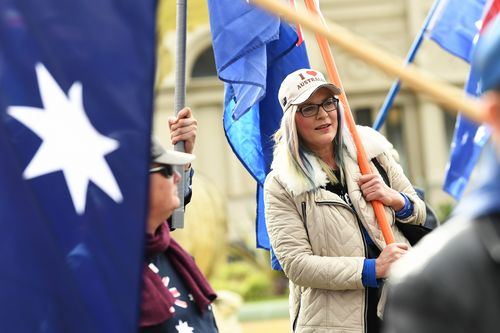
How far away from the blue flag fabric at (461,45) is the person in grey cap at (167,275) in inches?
128

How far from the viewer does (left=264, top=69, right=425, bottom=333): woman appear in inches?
188

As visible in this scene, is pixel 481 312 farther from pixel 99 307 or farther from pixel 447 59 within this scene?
pixel 447 59

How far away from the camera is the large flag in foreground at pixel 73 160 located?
3111mm

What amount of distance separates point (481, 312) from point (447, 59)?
25590 millimetres

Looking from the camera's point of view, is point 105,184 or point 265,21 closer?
point 105,184

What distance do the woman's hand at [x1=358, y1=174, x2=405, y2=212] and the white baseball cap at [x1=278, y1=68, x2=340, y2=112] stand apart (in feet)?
1.23

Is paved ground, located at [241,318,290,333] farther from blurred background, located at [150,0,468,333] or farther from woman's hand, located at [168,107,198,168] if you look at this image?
blurred background, located at [150,0,468,333]

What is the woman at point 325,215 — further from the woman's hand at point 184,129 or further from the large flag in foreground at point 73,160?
the large flag in foreground at point 73,160

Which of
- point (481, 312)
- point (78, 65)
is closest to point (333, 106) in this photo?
point (78, 65)

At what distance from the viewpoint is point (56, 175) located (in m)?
3.25

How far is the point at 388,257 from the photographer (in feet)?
15.4

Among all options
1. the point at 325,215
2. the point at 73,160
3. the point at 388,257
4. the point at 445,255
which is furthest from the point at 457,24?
the point at 445,255

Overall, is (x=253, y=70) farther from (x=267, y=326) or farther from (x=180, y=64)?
(x=267, y=326)

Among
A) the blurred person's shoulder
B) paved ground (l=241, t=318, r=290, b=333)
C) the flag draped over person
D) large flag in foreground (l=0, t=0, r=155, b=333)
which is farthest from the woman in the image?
paved ground (l=241, t=318, r=290, b=333)
